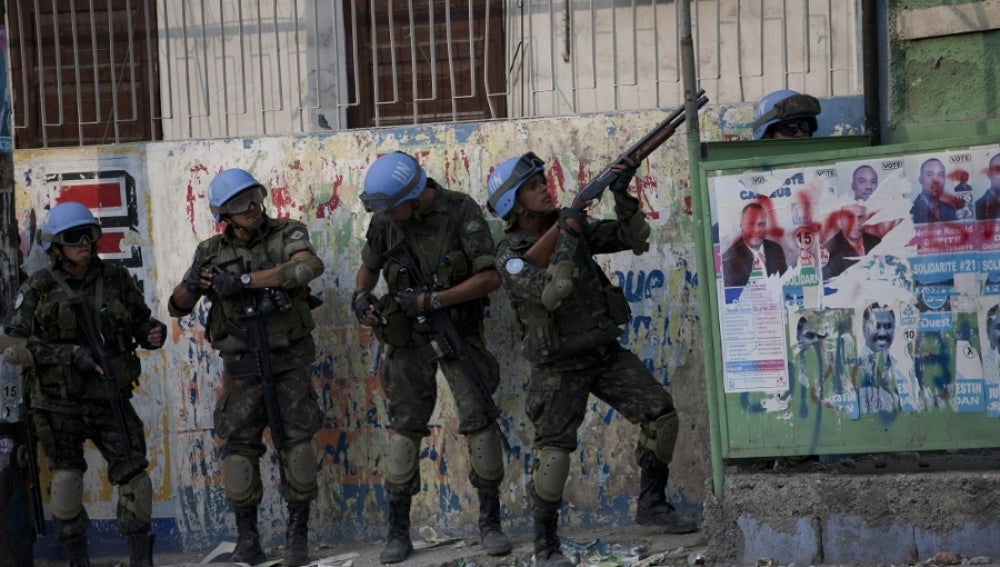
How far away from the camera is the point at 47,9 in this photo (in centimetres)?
810

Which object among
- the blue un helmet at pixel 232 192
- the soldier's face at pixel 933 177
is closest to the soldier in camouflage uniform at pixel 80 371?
the blue un helmet at pixel 232 192

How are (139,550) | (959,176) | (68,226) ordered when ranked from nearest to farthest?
(959,176)
(68,226)
(139,550)

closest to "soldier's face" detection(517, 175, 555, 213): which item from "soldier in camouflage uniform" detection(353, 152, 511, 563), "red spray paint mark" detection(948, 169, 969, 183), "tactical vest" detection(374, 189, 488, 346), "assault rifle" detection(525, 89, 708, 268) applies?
"assault rifle" detection(525, 89, 708, 268)

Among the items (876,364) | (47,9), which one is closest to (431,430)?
(876,364)

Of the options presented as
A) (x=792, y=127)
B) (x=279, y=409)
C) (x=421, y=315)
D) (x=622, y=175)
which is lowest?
(x=279, y=409)

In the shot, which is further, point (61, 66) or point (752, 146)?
point (61, 66)

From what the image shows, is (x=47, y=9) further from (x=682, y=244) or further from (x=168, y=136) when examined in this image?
(x=682, y=244)

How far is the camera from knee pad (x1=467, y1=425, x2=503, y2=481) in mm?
6734

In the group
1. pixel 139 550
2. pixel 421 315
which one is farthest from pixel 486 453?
pixel 139 550

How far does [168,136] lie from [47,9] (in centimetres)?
104

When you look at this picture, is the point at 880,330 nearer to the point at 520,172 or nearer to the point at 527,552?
the point at 520,172

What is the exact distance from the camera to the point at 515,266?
6211mm

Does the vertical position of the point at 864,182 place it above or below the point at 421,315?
above

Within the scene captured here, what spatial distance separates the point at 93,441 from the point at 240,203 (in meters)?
1.49
